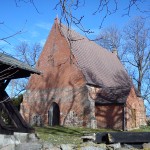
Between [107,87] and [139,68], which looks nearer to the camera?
[107,87]

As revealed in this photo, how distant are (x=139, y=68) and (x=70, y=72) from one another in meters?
15.8

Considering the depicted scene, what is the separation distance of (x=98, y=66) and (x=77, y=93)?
4.41 metres

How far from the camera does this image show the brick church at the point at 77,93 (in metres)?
25.0

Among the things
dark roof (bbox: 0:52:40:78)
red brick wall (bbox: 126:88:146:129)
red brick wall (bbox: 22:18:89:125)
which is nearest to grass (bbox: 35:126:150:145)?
dark roof (bbox: 0:52:40:78)

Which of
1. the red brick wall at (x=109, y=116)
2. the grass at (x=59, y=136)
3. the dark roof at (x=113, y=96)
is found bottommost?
the grass at (x=59, y=136)

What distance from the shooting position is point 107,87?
27109 millimetres

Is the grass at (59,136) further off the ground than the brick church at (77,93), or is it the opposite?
the brick church at (77,93)

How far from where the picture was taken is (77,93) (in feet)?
84.5

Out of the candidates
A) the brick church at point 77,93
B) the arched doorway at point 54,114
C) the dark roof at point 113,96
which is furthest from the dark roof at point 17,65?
the arched doorway at point 54,114

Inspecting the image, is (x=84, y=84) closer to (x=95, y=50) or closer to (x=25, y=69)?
(x=95, y=50)

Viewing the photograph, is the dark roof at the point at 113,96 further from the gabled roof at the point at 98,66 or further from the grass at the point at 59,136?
the grass at the point at 59,136

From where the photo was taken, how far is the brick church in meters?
25.0

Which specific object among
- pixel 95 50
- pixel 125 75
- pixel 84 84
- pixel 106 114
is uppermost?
pixel 95 50

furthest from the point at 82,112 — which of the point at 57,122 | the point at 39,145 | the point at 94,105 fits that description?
the point at 39,145
